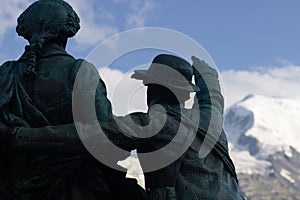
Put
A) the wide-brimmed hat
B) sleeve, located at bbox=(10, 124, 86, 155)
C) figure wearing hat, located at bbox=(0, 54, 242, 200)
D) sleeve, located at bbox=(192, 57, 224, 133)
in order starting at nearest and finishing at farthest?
sleeve, located at bbox=(10, 124, 86, 155)
figure wearing hat, located at bbox=(0, 54, 242, 200)
the wide-brimmed hat
sleeve, located at bbox=(192, 57, 224, 133)

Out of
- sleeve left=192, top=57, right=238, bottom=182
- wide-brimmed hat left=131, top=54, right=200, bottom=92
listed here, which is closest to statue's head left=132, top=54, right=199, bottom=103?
wide-brimmed hat left=131, top=54, right=200, bottom=92

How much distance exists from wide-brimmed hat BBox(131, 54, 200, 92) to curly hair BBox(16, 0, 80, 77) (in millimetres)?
688

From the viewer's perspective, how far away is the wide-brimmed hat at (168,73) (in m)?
5.49

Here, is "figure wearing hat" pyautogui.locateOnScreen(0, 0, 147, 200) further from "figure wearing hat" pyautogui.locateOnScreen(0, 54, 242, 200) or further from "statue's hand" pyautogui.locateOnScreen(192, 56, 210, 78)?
"statue's hand" pyautogui.locateOnScreen(192, 56, 210, 78)

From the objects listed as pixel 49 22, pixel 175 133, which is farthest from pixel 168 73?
pixel 49 22

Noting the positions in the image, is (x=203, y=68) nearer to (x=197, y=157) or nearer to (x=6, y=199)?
(x=197, y=157)

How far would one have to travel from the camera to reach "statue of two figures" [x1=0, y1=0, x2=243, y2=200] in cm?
509

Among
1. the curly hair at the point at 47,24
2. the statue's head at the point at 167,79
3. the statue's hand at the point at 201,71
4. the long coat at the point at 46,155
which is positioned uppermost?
the curly hair at the point at 47,24

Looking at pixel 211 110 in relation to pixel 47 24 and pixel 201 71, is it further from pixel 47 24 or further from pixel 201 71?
pixel 47 24

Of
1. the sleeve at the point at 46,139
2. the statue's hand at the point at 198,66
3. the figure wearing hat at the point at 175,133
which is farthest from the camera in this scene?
the statue's hand at the point at 198,66

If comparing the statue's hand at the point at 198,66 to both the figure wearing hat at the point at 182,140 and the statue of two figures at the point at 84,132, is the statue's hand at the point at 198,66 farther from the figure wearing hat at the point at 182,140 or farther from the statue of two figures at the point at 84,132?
the statue of two figures at the point at 84,132

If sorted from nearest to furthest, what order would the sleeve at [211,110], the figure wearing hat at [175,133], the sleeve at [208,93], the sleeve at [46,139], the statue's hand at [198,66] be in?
the sleeve at [46,139] → the figure wearing hat at [175,133] → the sleeve at [211,110] → the sleeve at [208,93] → the statue's hand at [198,66]

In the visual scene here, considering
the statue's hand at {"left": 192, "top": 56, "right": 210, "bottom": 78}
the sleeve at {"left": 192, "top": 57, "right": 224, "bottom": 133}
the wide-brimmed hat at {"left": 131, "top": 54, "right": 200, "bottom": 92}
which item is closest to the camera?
the wide-brimmed hat at {"left": 131, "top": 54, "right": 200, "bottom": 92}

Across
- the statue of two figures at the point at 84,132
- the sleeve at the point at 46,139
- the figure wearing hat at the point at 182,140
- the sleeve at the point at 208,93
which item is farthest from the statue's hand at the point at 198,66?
the sleeve at the point at 46,139
